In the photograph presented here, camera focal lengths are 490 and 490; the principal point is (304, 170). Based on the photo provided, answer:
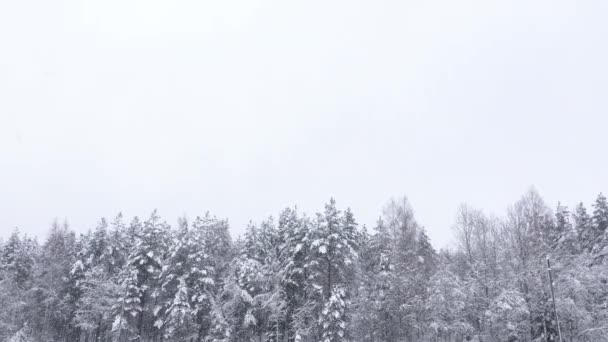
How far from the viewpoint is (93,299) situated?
57.0 m

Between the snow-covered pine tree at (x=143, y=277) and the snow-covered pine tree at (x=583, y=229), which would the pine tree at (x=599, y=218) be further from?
the snow-covered pine tree at (x=143, y=277)

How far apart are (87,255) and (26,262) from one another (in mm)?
14125

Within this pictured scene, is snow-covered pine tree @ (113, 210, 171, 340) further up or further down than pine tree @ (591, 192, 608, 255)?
further down

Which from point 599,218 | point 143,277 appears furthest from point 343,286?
point 599,218

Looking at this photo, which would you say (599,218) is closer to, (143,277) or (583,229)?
(583,229)

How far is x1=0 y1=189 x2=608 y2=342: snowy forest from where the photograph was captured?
4725cm

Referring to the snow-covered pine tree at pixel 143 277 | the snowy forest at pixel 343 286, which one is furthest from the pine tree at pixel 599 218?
the snow-covered pine tree at pixel 143 277

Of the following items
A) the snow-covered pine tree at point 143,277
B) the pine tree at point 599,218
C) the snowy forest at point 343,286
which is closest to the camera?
the snowy forest at point 343,286

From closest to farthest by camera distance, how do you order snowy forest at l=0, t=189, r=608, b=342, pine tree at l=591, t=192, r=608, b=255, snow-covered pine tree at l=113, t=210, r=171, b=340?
snowy forest at l=0, t=189, r=608, b=342
snow-covered pine tree at l=113, t=210, r=171, b=340
pine tree at l=591, t=192, r=608, b=255

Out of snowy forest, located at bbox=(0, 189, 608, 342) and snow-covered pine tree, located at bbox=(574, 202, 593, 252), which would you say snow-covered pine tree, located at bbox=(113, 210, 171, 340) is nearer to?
snowy forest, located at bbox=(0, 189, 608, 342)

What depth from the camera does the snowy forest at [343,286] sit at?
47250 millimetres

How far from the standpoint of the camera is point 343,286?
1896 inches

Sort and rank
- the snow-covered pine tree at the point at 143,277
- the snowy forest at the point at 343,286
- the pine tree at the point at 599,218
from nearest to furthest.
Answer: the snowy forest at the point at 343,286, the snow-covered pine tree at the point at 143,277, the pine tree at the point at 599,218

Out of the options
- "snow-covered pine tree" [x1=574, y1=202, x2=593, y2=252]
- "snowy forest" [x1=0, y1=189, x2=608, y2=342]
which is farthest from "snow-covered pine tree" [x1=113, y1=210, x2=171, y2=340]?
"snow-covered pine tree" [x1=574, y1=202, x2=593, y2=252]
